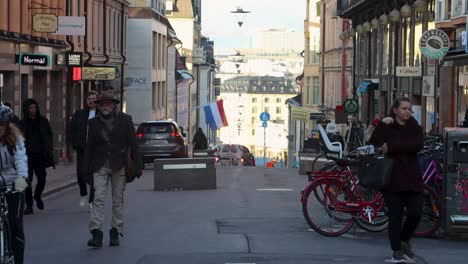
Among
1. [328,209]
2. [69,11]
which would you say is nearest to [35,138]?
[328,209]

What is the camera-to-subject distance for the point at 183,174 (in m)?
22.6

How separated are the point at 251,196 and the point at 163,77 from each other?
49.7 meters

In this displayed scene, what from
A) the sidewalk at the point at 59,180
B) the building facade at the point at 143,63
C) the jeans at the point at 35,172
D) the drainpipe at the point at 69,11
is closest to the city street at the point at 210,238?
the jeans at the point at 35,172

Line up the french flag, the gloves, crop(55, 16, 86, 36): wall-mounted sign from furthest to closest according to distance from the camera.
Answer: the french flag < crop(55, 16, 86, 36): wall-mounted sign < the gloves

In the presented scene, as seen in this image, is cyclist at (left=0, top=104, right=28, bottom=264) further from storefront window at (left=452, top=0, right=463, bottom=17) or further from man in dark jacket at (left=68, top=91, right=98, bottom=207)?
storefront window at (left=452, top=0, right=463, bottom=17)

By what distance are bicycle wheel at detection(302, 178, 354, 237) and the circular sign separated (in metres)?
13.4

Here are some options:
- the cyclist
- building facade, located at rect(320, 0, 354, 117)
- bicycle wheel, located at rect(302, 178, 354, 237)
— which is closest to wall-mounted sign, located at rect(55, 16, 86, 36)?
bicycle wheel, located at rect(302, 178, 354, 237)

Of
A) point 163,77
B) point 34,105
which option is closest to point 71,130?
point 34,105

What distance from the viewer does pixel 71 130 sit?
16547 millimetres

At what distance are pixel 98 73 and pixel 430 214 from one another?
23806 millimetres

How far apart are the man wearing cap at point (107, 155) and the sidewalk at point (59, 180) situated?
9.23 m

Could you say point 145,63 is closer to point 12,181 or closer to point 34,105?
point 34,105

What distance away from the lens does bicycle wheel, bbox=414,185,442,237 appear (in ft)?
42.7

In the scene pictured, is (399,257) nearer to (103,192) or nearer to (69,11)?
(103,192)
